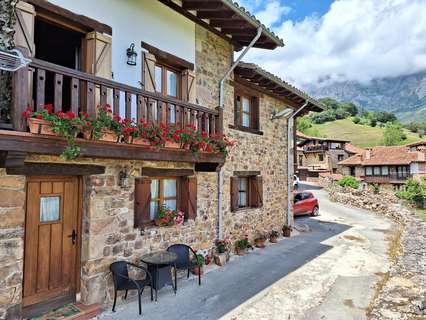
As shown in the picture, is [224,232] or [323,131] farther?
[323,131]

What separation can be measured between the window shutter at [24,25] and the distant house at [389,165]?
4673cm

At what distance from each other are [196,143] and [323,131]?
3178 inches

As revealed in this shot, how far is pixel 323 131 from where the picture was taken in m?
81.4

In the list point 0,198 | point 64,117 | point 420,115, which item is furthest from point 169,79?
point 420,115

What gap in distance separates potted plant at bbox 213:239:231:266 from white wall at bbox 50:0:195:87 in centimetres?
486

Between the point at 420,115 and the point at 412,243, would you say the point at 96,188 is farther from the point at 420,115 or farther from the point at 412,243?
the point at 420,115

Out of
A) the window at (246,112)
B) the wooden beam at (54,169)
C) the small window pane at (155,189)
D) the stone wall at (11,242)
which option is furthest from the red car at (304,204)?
the stone wall at (11,242)

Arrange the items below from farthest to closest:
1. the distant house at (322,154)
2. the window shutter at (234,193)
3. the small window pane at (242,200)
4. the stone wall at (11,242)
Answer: the distant house at (322,154), the small window pane at (242,200), the window shutter at (234,193), the stone wall at (11,242)

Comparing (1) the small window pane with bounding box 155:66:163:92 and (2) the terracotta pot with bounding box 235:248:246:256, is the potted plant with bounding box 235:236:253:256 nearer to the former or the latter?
(2) the terracotta pot with bounding box 235:248:246:256

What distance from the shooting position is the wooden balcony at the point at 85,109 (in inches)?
153

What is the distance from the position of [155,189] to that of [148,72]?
2.65 meters

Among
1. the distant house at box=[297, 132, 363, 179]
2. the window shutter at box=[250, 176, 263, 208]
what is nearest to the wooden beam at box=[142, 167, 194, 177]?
the window shutter at box=[250, 176, 263, 208]

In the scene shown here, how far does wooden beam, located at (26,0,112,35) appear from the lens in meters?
5.04

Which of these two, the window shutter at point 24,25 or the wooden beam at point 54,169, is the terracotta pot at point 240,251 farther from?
the window shutter at point 24,25
